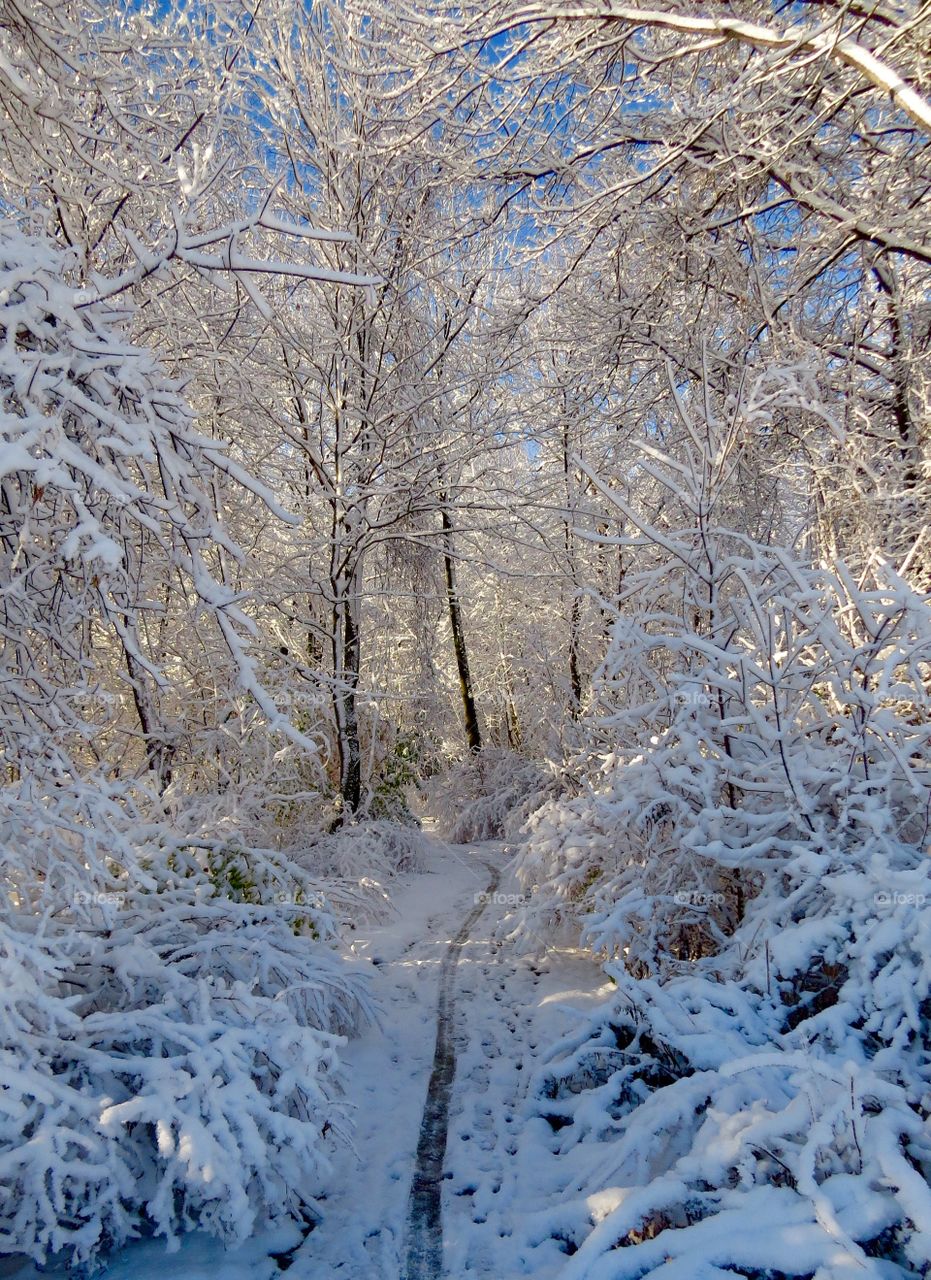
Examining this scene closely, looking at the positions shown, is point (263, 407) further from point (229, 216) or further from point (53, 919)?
point (53, 919)

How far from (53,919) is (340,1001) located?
1561 mm

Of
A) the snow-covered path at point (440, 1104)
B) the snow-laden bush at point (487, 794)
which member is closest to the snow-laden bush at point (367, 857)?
the snow-covered path at point (440, 1104)

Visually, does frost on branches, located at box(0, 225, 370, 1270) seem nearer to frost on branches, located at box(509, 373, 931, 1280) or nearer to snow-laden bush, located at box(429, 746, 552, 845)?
frost on branches, located at box(509, 373, 931, 1280)

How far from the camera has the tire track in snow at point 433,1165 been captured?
2.57m

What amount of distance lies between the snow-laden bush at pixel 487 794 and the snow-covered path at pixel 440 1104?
5.24m

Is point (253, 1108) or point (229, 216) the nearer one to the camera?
point (253, 1108)

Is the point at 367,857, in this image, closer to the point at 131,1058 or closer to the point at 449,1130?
the point at 449,1130

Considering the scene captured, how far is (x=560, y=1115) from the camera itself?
132 inches

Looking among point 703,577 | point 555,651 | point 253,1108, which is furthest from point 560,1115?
point 555,651

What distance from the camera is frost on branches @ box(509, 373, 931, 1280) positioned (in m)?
2.19

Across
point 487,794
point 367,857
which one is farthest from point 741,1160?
point 487,794

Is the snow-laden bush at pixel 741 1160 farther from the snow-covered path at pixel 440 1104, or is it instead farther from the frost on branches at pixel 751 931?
the snow-covered path at pixel 440 1104

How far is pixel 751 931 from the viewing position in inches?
137

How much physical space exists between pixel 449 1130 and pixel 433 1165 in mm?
247
